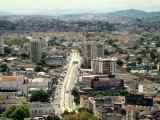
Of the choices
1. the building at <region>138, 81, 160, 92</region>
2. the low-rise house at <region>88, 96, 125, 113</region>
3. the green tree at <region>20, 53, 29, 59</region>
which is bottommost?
the green tree at <region>20, 53, 29, 59</region>

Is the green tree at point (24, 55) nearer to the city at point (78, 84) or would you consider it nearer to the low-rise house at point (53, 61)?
the city at point (78, 84)

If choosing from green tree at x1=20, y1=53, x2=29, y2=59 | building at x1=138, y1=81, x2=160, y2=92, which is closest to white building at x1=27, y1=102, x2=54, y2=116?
building at x1=138, y1=81, x2=160, y2=92

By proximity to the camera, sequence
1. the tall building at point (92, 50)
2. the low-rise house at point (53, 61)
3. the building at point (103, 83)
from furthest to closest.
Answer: the low-rise house at point (53, 61), the tall building at point (92, 50), the building at point (103, 83)

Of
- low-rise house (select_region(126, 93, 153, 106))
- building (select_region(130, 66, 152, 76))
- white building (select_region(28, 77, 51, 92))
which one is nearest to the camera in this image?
low-rise house (select_region(126, 93, 153, 106))

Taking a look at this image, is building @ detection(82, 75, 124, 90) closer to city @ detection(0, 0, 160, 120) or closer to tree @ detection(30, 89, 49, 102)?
city @ detection(0, 0, 160, 120)

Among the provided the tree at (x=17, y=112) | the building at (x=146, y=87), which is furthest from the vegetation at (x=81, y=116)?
the building at (x=146, y=87)

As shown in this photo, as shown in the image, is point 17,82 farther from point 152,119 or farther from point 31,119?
point 152,119

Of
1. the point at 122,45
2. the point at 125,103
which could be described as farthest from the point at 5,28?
the point at 125,103

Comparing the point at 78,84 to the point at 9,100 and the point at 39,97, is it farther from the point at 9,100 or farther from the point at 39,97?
the point at 9,100
